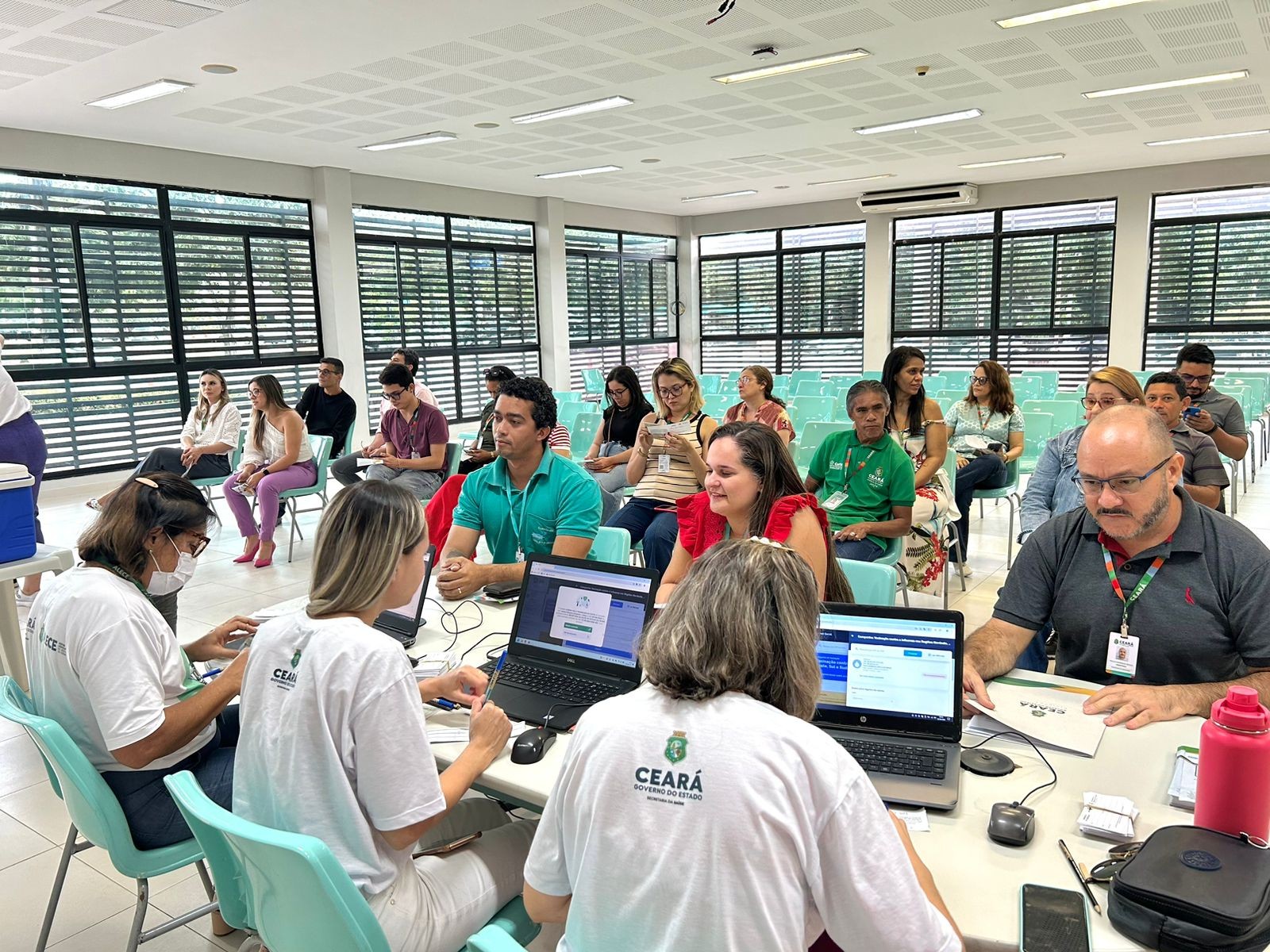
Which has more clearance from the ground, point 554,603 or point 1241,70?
point 1241,70

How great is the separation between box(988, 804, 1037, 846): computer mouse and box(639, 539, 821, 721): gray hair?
466 mm

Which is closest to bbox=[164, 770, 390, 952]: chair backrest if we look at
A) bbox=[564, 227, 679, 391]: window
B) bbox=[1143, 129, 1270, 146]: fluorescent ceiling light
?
bbox=[1143, 129, 1270, 146]: fluorescent ceiling light

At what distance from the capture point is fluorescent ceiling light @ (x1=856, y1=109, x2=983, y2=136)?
25.2 feet

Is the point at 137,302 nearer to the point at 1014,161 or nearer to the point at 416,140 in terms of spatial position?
the point at 416,140

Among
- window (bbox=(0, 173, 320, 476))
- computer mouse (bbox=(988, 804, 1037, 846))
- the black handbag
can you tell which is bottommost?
computer mouse (bbox=(988, 804, 1037, 846))

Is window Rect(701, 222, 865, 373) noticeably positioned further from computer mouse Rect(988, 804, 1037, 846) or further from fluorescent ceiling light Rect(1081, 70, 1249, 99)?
computer mouse Rect(988, 804, 1037, 846)

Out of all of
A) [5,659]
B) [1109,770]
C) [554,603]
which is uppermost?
[554,603]

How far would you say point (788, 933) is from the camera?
42.1 inches

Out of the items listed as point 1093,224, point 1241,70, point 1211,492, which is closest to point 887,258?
point 1093,224

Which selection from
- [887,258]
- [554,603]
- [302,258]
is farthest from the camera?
[887,258]

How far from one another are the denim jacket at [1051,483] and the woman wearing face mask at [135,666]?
3.23 meters

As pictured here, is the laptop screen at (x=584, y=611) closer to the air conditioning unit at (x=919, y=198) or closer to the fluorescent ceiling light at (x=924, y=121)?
the fluorescent ceiling light at (x=924, y=121)

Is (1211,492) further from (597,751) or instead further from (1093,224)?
(1093,224)

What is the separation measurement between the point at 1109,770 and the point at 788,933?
906 mm
